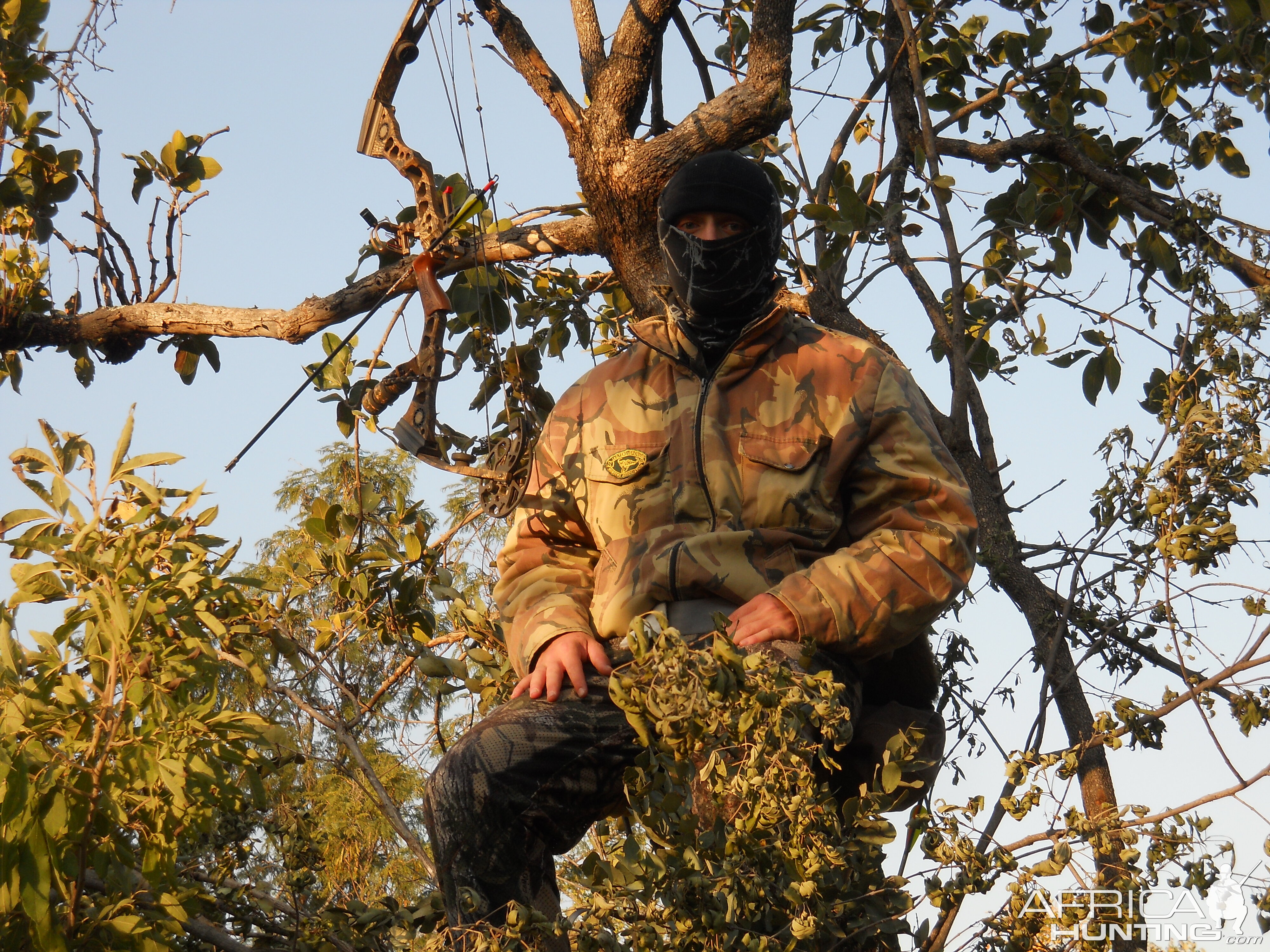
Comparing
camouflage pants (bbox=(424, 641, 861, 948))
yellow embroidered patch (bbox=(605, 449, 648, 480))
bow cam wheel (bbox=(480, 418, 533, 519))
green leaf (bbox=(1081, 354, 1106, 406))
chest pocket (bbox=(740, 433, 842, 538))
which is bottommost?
camouflage pants (bbox=(424, 641, 861, 948))

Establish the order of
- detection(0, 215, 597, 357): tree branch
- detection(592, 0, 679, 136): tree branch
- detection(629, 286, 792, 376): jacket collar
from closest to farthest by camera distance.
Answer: detection(629, 286, 792, 376): jacket collar → detection(592, 0, 679, 136): tree branch → detection(0, 215, 597, 357): tree branch

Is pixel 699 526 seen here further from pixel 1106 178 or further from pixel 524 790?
pixel 1106 178

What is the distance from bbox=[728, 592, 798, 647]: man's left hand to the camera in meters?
2.36

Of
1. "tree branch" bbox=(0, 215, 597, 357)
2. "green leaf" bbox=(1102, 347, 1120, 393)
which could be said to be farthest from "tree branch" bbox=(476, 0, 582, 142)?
"green leaf" bbox=(1102, 347, 1120, 393)

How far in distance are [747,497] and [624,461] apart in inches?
11.5

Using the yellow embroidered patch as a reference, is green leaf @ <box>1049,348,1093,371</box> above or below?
Result: above

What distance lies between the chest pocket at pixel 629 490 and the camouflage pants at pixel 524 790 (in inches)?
15.1

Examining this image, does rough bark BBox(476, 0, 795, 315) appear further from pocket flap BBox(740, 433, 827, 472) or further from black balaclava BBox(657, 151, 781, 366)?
pocket flap BBox(740, 433, 827, 472)

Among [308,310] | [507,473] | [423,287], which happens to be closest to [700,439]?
[507,473]

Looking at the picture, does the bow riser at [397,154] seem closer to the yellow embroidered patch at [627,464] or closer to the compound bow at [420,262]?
the compound bow at [420,262]

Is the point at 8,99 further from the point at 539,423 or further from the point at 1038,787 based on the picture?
the point at 1038,787

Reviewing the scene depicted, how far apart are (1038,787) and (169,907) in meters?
1.46

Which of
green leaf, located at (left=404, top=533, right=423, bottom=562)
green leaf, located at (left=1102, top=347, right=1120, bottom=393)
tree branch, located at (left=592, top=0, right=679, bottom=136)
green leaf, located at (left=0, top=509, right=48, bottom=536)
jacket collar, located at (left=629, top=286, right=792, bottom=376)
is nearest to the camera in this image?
green leaf, located at (left=0, top=509, right=48, bottom=536)

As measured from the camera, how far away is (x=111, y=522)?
87.1 inches
